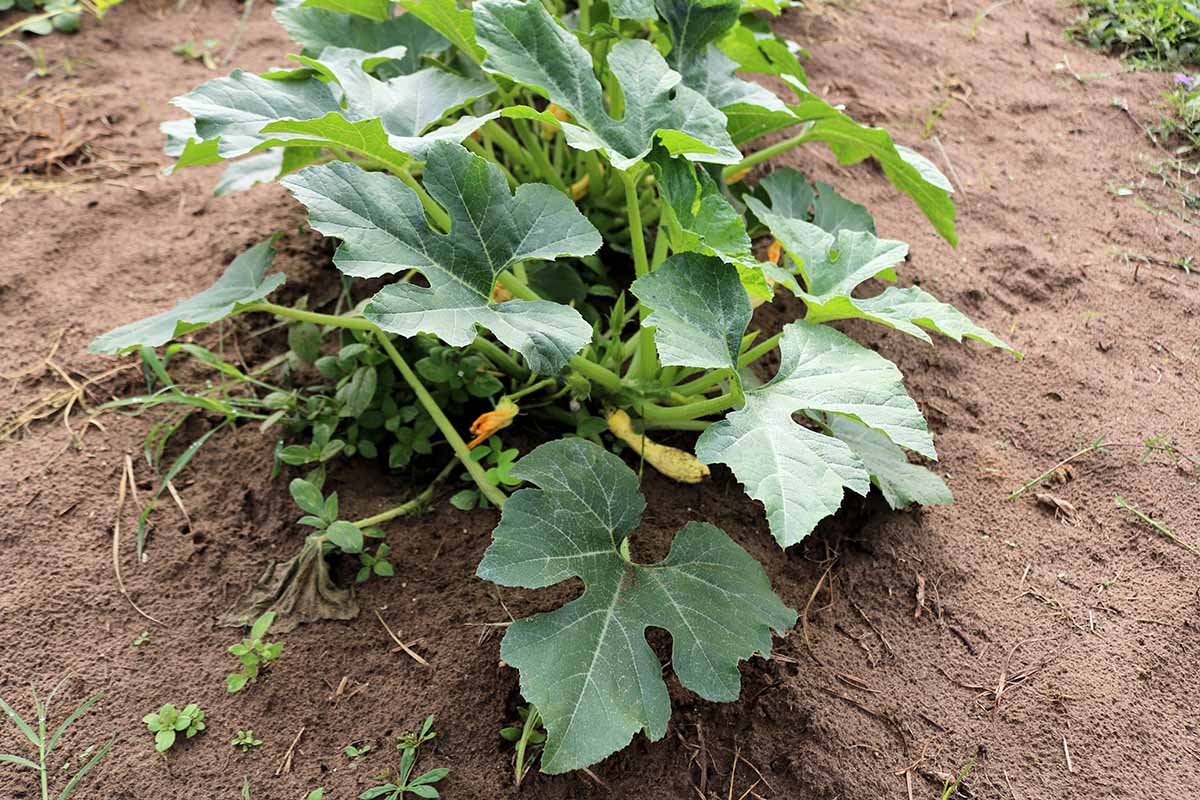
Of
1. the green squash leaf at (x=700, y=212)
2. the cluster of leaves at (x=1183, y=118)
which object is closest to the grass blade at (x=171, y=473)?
the green squash leaf at (x=700, y=212)

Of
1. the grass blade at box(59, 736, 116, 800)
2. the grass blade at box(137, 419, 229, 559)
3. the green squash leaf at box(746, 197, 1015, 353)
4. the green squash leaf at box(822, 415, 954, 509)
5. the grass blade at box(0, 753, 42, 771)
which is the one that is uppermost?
the green squash leaf at box(746, 197, 1015, 353)

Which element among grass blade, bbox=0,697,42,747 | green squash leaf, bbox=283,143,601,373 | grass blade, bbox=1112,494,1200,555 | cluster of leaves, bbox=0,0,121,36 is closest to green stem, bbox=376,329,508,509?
green squash leaf, bbox=283,143,601,373

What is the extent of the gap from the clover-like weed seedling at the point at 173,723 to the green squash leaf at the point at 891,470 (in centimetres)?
143

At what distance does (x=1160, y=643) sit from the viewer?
5.88 ft

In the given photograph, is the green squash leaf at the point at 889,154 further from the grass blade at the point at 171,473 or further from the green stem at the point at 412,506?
the grass blade at the point at 171,473

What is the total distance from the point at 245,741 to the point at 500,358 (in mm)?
980

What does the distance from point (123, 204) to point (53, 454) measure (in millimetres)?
986

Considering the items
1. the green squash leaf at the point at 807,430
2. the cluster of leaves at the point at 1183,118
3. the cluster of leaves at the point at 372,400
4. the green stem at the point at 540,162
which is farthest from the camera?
the cluster of leaves at the point at 1183,118

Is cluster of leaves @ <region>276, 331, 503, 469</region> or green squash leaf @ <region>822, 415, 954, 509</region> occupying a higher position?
green squash leaf @ <region>822, 415, 954, 509</region>

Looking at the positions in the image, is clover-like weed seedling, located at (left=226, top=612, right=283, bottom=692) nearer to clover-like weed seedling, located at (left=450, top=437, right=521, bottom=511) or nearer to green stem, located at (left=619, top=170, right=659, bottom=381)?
clover-like weed seedling, located at (left=450, top=437, right=521, bottom=511)

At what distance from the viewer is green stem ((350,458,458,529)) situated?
1.94 metres

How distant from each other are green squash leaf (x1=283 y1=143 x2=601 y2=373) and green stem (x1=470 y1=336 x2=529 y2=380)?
383 mm

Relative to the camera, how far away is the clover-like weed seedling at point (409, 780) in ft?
5.13

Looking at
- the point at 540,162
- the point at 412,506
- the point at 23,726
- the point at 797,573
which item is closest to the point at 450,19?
the point at 540,162
